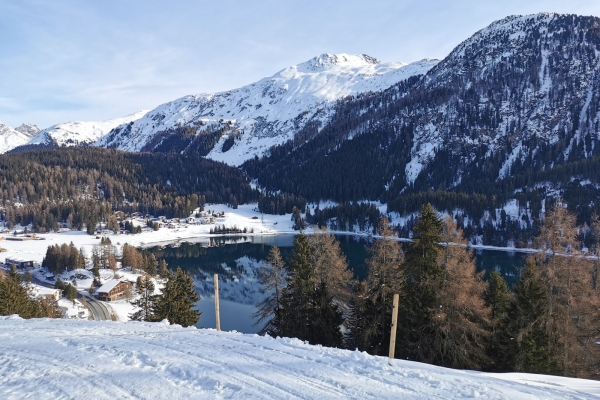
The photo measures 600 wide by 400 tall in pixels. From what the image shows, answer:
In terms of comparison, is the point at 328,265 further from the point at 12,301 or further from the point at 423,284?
the point at 12,301

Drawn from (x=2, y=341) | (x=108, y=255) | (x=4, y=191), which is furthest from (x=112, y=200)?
(x=2, y=341)

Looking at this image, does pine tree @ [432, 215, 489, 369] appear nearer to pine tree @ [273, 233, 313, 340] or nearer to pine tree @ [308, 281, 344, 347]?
pine tree @ [308, 281, 344, 347]

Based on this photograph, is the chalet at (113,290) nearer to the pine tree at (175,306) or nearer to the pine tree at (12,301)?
the pine tree at (12,301)

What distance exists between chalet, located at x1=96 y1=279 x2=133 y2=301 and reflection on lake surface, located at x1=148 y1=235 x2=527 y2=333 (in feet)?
43.5

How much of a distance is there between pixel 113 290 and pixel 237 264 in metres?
36.4

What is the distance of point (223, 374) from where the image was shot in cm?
879

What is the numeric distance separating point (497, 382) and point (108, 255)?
302 ft

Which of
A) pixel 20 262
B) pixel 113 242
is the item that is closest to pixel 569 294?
pixel 20 262

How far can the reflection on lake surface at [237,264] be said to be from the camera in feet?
171

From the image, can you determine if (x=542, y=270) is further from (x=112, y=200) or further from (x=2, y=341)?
(x=112, y=200)

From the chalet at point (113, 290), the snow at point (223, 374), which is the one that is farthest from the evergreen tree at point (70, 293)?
the snow at point (223, 374)

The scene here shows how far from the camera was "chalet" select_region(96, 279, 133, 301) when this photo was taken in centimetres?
6169

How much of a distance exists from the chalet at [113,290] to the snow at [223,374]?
5653 cm

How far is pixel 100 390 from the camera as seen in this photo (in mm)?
7812
